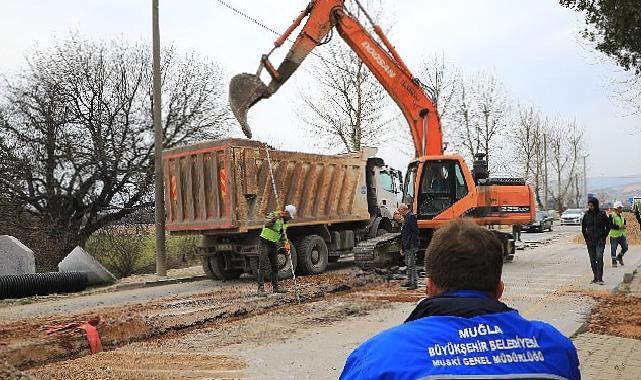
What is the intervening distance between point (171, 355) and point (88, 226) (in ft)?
55.6

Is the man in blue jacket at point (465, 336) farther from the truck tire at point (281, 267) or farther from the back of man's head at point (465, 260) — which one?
the truck tire at point (281, 267)

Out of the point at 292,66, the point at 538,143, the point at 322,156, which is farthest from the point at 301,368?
the point at 538,143

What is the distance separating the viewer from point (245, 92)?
13.9 m

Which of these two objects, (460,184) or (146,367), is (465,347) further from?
(460,184)

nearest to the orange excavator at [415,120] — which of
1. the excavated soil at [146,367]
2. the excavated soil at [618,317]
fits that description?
the excavated soil at [618,317]

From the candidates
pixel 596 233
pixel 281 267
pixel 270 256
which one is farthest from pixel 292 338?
pixel 596 233

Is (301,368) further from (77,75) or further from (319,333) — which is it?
(77,75)

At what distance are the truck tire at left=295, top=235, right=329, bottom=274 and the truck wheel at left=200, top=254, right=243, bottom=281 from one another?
62.3 inches

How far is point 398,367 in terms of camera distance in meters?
1.94

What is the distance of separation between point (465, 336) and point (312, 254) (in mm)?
14245

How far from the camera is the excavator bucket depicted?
13773 mm

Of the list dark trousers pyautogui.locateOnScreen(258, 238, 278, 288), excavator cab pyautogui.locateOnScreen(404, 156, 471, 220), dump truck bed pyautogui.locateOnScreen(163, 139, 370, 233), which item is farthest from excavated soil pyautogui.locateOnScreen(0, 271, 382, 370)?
excavator cab pyautogui.locateOnScreen(404, 156, 471, 220)

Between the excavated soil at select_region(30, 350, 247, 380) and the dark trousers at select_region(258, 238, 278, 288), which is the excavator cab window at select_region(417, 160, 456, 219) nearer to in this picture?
the dark trousers at select_region(258, 238, 278, 288)

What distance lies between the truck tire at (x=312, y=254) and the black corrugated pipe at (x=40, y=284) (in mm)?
5052
